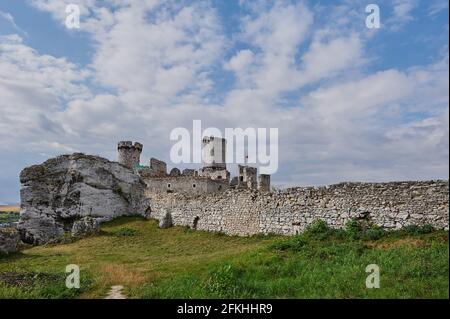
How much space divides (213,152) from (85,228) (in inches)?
1335

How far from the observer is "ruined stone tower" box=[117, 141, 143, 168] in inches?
2124

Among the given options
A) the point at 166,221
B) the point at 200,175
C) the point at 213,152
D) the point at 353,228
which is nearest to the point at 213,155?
the point at 213,152

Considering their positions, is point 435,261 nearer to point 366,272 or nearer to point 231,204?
point 366,272

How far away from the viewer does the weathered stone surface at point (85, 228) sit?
94.3 ft

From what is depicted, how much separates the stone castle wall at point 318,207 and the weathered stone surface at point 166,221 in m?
2.05

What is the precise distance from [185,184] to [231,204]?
21.0 meters

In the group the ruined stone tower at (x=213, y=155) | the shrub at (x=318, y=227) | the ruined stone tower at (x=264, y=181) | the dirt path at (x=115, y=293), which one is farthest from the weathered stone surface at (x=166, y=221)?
the ruined stone tower at (x=213, y=155)

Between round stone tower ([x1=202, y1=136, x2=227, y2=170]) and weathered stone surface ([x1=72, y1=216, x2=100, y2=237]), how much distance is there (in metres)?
31.9

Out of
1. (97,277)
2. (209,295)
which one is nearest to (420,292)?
(209,295)

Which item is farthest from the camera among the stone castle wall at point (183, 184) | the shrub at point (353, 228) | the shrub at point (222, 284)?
the stone castle wall at point (183, 184)

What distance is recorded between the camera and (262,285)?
35.5 feet

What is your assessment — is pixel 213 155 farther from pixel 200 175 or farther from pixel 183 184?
pixel 183 184

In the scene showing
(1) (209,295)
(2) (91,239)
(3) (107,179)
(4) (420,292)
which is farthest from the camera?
(3) (107,179)

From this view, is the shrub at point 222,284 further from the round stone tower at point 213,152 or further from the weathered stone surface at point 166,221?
the round stone tower at point 213,152
